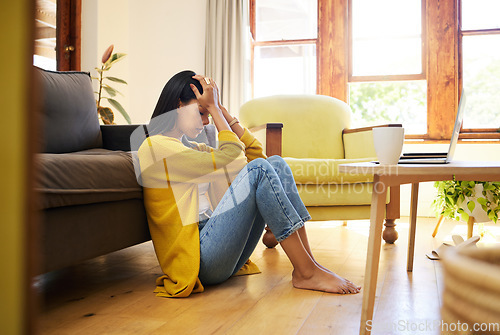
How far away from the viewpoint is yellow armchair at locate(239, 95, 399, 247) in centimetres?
246

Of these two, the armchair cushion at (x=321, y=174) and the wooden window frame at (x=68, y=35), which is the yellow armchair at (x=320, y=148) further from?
the wooden window frame at (x=68, y=35)

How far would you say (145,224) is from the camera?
1.78 m

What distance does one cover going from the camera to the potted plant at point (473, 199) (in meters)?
2.51

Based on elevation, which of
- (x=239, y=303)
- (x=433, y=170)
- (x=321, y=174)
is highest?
(x=433, y=170)

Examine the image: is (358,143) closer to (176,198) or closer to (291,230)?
(291,230)

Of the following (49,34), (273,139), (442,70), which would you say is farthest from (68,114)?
(442,70)

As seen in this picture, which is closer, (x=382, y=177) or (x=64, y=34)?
(x=382, y=177)

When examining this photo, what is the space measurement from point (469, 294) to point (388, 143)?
0.98 meters

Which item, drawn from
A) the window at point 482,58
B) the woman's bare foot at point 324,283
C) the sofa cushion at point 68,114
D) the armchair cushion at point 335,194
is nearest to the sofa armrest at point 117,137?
the sofa cushion at point 68,114

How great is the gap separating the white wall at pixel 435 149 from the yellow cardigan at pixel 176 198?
2.83 meters

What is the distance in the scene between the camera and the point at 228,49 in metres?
4.35

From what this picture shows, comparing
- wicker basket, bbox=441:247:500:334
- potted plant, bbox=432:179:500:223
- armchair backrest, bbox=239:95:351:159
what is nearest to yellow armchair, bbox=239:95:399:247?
armchair backrest, bbox=239:95:351:159

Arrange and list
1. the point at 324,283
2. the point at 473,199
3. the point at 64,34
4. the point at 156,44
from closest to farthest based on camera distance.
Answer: the point at 324,283 → the point at 473,199 → the point at 64,34 → the point at 156,44

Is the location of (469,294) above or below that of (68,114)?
below
